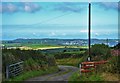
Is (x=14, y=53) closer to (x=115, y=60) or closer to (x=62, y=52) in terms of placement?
(x=62, y=52)

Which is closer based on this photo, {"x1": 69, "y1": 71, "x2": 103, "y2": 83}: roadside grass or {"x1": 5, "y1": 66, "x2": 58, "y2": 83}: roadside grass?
{"x1": 69, "y1": 71, "x2": 103, "y2": 83}: roadside grass

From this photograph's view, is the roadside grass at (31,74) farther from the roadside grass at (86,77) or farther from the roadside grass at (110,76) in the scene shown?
the roadside grass at (110,76)

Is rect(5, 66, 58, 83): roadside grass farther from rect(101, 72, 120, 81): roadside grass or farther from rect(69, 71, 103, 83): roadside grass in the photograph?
rect(101, 72, 120, 81): roadside grass

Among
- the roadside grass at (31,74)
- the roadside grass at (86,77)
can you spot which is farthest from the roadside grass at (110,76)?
the roadside grass at (31,74)

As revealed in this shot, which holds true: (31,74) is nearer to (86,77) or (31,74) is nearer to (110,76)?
(86,77)

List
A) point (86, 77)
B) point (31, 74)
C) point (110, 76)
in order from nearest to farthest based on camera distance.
A: point (110, 76) → point (86, 77) → point (31, 74)

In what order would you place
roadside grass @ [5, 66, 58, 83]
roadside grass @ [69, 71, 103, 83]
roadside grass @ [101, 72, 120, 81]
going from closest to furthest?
roadside grass @ [101, 72, 120, 81] < roadside grass @ [69, 71, 103, 83] < roadside grass @ [5, 66, 58, 83]

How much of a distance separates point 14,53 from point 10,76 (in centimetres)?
179

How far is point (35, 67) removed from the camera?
16.2 m

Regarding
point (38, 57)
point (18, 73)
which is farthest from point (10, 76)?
point (38, 57)

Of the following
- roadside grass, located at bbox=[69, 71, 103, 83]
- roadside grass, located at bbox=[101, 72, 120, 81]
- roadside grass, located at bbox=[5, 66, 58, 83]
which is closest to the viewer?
roadside grass, located at bbox=[101, 72, 120, 81]

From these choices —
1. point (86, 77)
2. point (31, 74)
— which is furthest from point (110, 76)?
point (31, 74)

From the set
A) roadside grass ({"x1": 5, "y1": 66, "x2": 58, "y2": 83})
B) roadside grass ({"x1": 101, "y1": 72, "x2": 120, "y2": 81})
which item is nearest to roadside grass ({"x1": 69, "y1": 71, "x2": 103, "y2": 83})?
roadside grass ({"x1": 101, "y1": 72, "x2": 120, "y2": 81})

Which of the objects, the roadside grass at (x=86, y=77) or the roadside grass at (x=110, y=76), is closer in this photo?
the roadside grass at (x=110, y=76)
